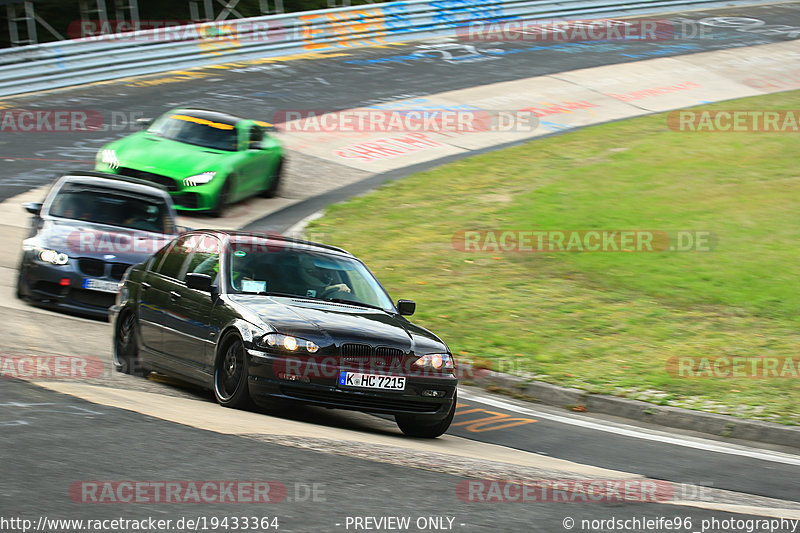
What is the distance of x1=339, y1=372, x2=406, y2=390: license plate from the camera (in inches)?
308

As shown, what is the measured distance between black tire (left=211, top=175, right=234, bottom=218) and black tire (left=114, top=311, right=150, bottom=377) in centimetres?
762

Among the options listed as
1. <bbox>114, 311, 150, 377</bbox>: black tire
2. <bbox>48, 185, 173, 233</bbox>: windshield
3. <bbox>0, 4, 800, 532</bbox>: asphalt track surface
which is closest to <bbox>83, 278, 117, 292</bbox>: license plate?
<bbox>0, 4, 800, 532</bbox>: asphalt track surface

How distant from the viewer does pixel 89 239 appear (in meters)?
12.2

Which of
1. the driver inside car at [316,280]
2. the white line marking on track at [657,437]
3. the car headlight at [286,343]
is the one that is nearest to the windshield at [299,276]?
the driver inside car at [316,280]

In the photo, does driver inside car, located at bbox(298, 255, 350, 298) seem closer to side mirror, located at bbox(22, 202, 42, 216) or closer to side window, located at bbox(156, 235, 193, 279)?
side window, located at bbox(156, 235, 193, 279)

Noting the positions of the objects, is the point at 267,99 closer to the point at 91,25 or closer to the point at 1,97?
the point at 1,97

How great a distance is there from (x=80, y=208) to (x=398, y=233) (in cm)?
569

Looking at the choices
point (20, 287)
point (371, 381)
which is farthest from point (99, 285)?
point (371, 381)

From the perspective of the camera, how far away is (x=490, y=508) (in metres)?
5.64

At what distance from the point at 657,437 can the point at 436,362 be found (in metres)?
2.24

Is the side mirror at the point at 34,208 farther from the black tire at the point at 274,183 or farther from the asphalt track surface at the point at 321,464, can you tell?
the black tire at the point at 274,183

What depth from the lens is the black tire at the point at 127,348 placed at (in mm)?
9734

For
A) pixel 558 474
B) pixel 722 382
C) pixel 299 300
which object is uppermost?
pixel 299 300

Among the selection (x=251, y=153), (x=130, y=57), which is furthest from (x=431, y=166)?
(x=130, y=57)
